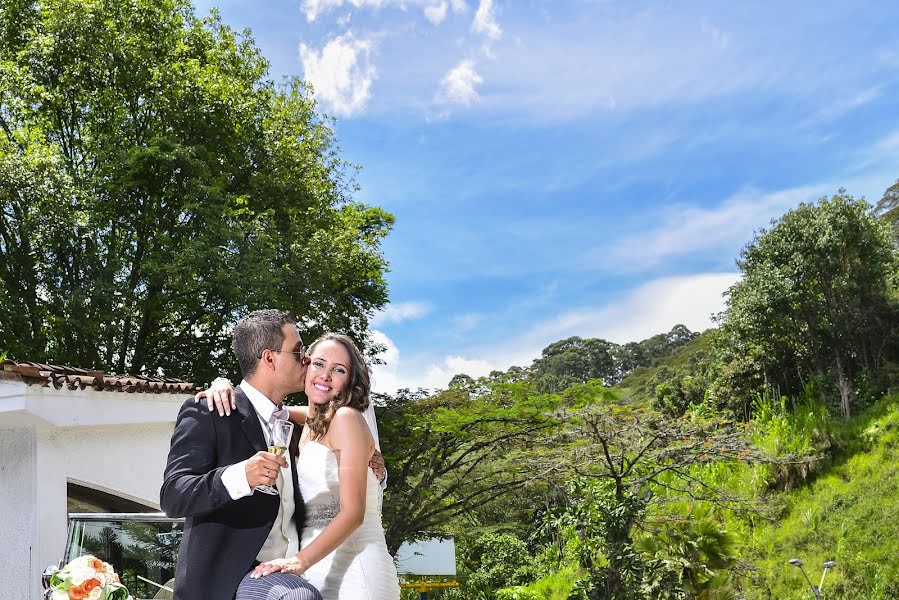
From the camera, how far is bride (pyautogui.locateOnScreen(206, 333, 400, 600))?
8.37 ft

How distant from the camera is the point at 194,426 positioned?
248 centimetres

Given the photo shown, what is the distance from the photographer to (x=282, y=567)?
2.40 meters

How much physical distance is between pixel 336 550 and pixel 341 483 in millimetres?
274

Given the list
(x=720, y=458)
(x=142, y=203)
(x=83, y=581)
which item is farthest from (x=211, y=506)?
(x=142, y=203)

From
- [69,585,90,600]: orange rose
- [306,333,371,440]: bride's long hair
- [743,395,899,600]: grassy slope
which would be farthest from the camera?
[743,395,899,600]: grassy slope

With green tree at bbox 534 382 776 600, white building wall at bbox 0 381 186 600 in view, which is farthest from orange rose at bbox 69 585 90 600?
green tree at bbox 534 382 776 600

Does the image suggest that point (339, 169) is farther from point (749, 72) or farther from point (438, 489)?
point (749, 72)

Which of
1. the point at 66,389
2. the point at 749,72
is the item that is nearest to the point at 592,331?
the point at 749,72

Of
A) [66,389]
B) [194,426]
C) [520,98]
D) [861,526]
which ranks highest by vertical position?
[520,98]

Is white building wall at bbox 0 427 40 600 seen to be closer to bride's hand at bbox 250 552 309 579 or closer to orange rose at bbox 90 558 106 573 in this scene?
orange rose at bbox 90 558 106 573

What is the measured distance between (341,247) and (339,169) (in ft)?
19.5

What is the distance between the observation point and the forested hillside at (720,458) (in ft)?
39.9

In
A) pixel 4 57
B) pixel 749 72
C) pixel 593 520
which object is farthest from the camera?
pixel 749 72

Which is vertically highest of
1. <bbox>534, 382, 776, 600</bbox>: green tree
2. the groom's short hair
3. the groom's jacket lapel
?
the groom's short hair
